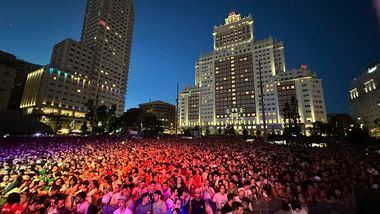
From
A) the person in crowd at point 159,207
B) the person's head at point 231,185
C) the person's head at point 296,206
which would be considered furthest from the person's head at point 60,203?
the person's head at point 296,206

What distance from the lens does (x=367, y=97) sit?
347ft

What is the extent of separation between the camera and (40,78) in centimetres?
7869

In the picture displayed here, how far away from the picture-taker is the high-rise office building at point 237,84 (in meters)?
102

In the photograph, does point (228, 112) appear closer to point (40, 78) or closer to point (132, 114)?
point (132, 114)

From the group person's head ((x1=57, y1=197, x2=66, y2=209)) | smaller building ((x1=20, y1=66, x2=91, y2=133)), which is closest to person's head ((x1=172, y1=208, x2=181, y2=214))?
person's head ((x1=57, y1=197, x2=66, y2=209))

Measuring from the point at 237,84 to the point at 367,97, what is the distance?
70.1 m

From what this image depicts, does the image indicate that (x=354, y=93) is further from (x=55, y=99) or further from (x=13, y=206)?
(x=55, y=99)

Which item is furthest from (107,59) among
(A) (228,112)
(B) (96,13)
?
(A) (228,112)

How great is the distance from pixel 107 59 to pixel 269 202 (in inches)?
4538

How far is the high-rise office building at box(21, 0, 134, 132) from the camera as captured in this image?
8069 cm

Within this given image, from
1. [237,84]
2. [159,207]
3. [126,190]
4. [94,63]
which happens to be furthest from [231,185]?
[94,63]

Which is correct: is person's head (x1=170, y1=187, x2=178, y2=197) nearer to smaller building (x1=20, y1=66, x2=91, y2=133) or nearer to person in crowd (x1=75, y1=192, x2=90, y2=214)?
person in crowd (x1=75, y1=192, x2=90, y2=214)

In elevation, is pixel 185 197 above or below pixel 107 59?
below

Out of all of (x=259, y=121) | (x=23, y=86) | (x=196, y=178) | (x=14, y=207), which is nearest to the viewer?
(x=14, y=207)
